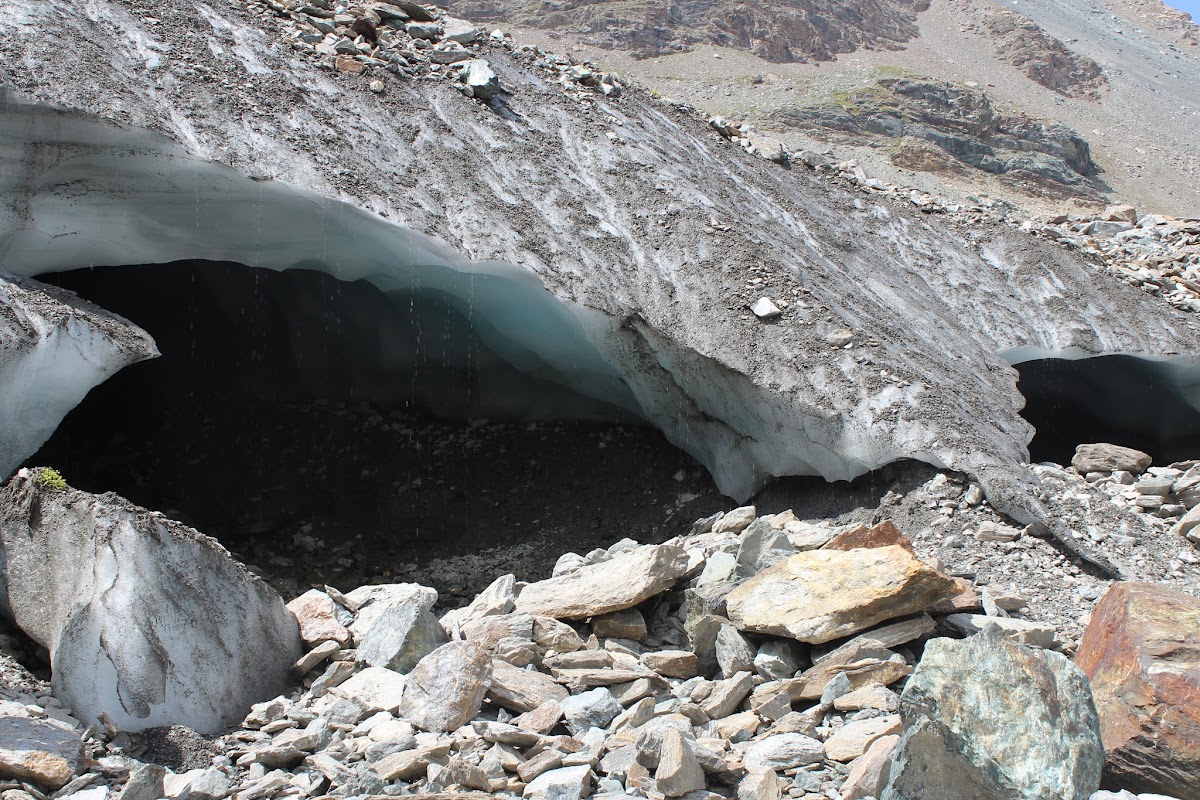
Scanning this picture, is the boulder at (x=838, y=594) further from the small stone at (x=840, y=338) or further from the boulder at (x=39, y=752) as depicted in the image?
the boulder at (x=39, y=752)

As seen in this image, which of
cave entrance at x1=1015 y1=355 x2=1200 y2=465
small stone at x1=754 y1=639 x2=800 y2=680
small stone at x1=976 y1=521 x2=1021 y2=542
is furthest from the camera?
cave entrance at x1=1015 y1=355 x2=1200 y2=465

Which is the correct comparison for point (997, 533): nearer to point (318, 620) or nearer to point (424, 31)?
point (318, 620)

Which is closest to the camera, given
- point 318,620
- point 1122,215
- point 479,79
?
point 318,620

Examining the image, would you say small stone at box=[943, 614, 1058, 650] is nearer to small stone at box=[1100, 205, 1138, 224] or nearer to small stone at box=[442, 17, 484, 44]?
small stone at box=[442, 17, 484, 44]

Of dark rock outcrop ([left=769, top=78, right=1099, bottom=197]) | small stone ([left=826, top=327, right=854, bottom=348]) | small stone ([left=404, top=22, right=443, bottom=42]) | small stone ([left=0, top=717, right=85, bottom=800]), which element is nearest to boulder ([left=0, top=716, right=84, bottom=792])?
small stone ([left=0, top=717, right=85, bottom=800])

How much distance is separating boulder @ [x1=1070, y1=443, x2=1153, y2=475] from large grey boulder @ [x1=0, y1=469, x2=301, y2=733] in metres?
6.30

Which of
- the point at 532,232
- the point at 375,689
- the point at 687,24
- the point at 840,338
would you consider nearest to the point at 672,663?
the point at 375,689

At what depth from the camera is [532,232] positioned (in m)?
7.27

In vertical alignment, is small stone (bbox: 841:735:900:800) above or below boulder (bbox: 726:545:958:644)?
above

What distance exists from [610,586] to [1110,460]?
196 inches

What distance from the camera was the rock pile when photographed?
10.4ft

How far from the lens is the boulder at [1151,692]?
3352 mm

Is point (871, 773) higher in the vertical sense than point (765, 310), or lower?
lower

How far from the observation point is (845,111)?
27812mm
